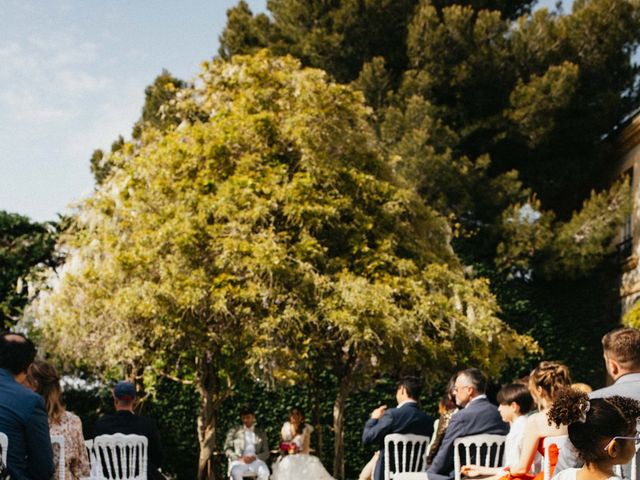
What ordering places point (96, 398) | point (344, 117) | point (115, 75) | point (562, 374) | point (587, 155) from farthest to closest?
point (587, 155)
point (96, 398)
point (344, 117)
point (115, 75)
point (562, 374)

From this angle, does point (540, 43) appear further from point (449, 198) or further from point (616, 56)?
point (449, 198)

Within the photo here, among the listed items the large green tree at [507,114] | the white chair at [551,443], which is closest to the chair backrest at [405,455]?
the white chair at [551,443]

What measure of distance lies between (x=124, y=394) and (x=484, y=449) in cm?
273

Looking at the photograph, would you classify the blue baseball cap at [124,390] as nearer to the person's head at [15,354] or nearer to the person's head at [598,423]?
the person's head at [15,354]

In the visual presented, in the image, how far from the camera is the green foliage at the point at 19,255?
15.3m

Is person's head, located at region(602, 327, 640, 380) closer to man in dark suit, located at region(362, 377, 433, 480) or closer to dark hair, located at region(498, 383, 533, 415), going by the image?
dark hair, located at region(498, 383, 533, 415)

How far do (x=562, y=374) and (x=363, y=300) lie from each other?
579 centimetres

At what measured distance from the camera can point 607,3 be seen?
56.3 ft

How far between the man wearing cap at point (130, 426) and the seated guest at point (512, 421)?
238 centimetres

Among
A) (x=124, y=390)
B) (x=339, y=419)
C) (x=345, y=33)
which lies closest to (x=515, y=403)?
(x=124, y=390)

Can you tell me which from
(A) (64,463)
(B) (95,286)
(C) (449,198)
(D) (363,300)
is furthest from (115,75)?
(C) (449,198)

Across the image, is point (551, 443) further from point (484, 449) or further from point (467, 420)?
point (484, 449)

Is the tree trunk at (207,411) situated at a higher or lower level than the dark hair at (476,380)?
higher

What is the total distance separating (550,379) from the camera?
4.89 m
